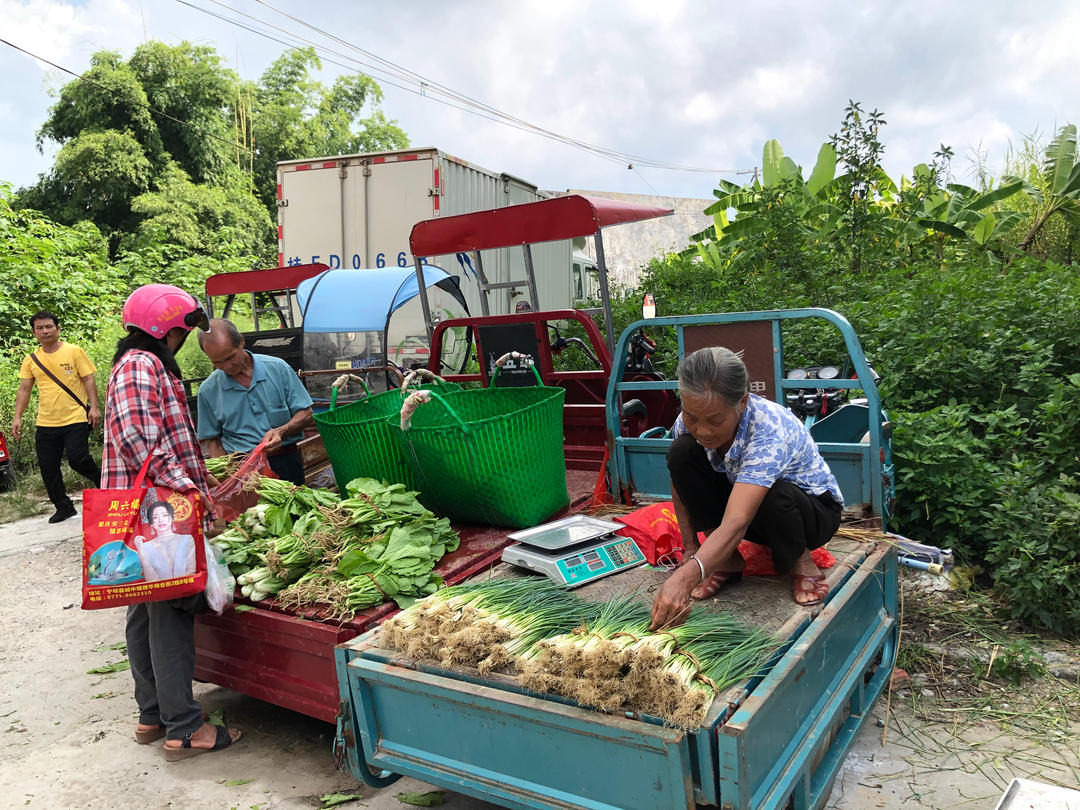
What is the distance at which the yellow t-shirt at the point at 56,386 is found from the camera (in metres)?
7.26

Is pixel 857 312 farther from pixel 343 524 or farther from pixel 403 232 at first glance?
pixel 403 232

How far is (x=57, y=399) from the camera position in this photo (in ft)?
23.8

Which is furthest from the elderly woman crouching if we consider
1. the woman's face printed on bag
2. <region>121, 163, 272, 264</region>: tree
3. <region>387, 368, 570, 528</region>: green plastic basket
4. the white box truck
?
<region>121, 163, 272, 264</region>: tree

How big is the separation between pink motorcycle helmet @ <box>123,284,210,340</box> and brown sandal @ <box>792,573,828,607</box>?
8.88 feet

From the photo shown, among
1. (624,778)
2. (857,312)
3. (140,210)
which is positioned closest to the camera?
(624,778)

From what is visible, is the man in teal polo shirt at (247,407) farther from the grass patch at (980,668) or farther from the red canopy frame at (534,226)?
the grass patch at (980,668)

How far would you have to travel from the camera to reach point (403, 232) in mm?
9828

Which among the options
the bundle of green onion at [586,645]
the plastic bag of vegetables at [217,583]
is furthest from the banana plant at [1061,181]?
the plastic bag of vegetables at [217,583]

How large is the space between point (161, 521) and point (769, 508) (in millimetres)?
2394

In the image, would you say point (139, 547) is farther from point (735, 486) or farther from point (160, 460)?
point (735, 486)

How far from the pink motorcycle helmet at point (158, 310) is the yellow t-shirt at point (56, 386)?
4.56 meters

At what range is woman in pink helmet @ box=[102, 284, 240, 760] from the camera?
3.24 m

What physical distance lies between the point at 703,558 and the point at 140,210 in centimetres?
2063

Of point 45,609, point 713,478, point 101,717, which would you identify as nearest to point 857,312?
point 713,478
